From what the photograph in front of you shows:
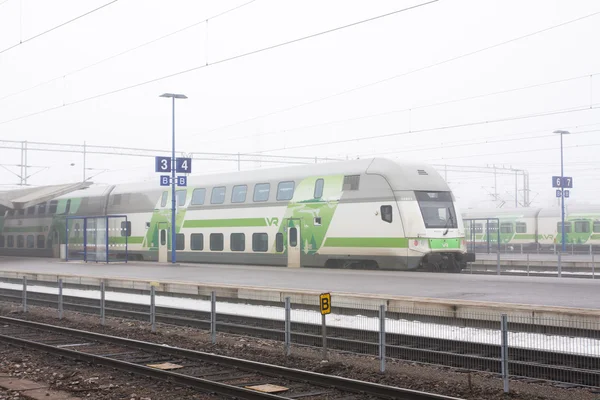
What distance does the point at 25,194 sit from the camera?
4516 centimetres

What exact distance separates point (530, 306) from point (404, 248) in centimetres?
1127

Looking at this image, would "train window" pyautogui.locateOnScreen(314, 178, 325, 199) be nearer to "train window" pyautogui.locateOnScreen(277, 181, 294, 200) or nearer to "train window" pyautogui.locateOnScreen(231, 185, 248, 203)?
"train window" pyautogui.locateOnScreen(277, 181, 294, 200)

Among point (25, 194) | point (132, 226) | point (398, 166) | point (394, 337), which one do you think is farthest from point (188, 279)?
point (25, 194)

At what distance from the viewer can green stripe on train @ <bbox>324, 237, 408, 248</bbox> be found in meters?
25.2

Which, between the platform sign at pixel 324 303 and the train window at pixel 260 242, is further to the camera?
the train window at pixel 260 242

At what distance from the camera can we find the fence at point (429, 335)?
11.0 metres

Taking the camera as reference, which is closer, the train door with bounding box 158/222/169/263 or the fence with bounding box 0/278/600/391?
the fence with bounding box 0/278/600/391

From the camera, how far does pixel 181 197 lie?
35.0 m

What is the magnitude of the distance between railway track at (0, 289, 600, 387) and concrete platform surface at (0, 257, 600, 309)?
9.62 ft

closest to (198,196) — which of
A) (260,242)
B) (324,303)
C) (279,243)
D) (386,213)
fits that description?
(260,242)

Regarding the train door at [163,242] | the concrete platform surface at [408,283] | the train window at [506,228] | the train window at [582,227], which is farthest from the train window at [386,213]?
the train window at [506,228]

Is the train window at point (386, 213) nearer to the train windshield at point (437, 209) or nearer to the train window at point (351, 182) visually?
the train windshield at point (437, 209)

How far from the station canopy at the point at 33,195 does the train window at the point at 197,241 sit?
40.6 ft

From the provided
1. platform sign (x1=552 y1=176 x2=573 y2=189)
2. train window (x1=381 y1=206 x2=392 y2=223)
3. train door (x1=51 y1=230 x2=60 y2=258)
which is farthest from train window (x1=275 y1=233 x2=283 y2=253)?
platform sign (x1=552 y1=176 x2=573 y2=189)
